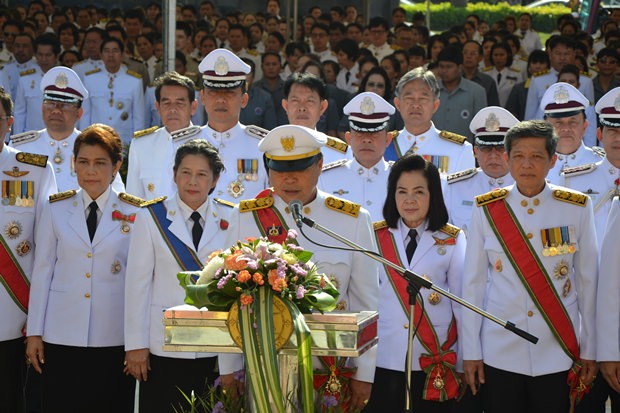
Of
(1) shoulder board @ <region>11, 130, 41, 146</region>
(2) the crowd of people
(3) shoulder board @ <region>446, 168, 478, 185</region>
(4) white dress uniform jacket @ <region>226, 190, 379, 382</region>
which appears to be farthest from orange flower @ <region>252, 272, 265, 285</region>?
(1) shoulder board @ <region>11, 130, 41, 146</region>

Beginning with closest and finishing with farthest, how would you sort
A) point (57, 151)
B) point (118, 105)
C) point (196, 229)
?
point (196, 229), point (57, 151), point (118, 105)

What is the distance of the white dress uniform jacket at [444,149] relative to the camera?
6.52m

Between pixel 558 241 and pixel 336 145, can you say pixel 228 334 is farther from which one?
pixel 336 145

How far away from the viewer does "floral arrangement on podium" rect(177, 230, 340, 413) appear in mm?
Result: 3207

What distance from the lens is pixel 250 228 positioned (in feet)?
14.2

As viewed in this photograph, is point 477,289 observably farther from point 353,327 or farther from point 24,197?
point 24,197

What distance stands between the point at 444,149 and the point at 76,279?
2.55 m

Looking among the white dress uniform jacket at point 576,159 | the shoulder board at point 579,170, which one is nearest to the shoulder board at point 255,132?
the shoulder board at point 579,170

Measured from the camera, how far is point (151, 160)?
6.51 meters

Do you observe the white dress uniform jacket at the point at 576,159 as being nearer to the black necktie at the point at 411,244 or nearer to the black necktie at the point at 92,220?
the black necktie at the point at 411,244

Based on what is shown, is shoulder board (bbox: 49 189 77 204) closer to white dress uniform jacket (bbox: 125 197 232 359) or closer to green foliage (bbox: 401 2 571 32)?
white dress uniform jacket (bbox: 125 197 232 359)

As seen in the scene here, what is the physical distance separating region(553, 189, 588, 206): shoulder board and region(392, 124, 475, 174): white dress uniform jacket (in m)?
1.75

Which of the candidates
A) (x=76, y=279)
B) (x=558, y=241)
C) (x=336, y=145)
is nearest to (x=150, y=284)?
(x=76, y=279)

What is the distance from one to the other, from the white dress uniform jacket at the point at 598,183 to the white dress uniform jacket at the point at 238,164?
1.73 metres
